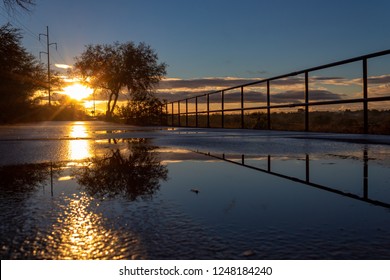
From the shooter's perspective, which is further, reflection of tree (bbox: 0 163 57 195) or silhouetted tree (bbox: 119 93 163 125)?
silhouetted tree (bbox: 119 93 163 125)

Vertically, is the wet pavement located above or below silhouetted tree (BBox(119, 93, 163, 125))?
below

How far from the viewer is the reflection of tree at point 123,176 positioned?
104 inches

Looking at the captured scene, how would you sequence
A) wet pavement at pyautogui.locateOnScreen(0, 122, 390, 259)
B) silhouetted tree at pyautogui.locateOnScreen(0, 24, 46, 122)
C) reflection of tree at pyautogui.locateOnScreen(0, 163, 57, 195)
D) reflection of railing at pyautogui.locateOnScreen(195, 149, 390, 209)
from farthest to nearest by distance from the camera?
silhouetted tree at pyautogui.locateOnScreen(0, 24, 46, 122) → reflection of tree at pyautogui.locateOnScreen(0, 163, 57, 195) → reflection of railing at pyautogui.locateOnScreen(195, 149, 390, 209) → wet pavement at pyautogui.locateOnScreen(0, 122, 390, 259)

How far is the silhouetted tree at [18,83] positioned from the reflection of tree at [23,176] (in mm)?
23435

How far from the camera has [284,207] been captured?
2154 mm

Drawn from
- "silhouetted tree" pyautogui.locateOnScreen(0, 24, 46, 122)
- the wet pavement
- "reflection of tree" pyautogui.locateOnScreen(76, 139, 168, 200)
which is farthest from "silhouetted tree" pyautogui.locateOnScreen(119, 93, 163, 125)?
the wet pavement

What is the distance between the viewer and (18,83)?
3256 cm

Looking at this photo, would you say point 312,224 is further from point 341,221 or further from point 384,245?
point 384,245

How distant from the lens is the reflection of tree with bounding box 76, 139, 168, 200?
2641 mm

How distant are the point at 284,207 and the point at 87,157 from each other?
2990mm

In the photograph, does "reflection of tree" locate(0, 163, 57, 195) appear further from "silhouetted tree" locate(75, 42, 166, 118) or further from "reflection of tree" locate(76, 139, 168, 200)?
"silhouetted tree" locate(75, 42, 166, 118)

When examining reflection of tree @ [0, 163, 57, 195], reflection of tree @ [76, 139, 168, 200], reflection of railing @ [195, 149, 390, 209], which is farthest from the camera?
reflection of tree @ [0, 163, 57, 195]

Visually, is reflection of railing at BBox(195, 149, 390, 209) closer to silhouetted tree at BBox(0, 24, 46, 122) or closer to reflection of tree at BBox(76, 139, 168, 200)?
reflection of tree at BBox(76, 139, 168, 200)

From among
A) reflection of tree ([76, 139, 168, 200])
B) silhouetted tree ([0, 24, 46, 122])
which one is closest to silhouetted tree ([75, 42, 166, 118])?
silhouetted tree ([0, 24, 46, 122])
